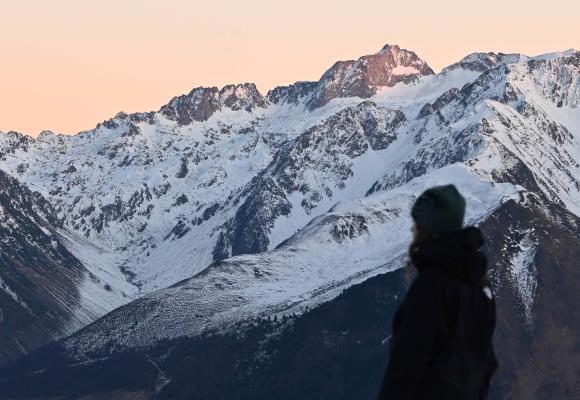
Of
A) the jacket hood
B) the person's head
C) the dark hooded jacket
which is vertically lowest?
the dark hooded jacket

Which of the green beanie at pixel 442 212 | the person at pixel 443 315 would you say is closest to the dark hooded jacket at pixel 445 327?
the person at pixel 443 315

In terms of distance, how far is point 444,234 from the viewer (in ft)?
55.6

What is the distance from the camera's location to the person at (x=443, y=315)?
53.2 feet

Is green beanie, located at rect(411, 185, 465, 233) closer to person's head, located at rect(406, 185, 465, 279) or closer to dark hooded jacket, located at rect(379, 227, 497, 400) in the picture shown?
person's head, located at rect(406, 185, 465, 279)

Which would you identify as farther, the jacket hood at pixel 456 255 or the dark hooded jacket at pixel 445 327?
the jacket hood at pixel 456 255

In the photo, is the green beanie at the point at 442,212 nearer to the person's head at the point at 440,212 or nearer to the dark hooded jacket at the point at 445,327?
the person's head at the point at 440,212

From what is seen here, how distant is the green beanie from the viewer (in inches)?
663

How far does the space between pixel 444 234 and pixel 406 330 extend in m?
1.17

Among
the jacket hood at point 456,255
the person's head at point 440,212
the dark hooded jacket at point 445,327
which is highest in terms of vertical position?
the person's head at point 440,212

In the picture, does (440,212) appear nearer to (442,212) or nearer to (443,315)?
(442,212)

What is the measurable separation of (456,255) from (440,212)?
0.47 meters

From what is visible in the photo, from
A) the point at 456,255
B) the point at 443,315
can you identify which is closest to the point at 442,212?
the point at 456,255

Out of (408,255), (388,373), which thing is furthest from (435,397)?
(408,255)

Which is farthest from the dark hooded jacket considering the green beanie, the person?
the green beanie
